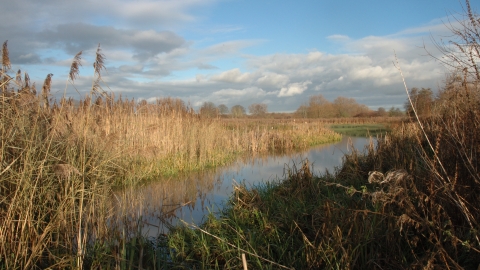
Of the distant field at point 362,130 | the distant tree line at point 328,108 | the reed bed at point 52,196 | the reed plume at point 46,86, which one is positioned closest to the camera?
the reed bed at point 52,196

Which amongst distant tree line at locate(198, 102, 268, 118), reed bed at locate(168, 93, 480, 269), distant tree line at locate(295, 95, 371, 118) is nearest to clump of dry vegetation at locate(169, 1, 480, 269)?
reed bed at locate(168, 93, 480, 269)

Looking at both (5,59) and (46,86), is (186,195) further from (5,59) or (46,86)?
(5,59)

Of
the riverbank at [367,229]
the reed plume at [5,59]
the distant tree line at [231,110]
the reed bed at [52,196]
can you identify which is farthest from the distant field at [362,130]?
the reed plume at [5,59]

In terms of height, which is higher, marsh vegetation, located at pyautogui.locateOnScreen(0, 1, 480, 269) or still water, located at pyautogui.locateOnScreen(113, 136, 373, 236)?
marsh vegetation, located at pyautogui.locateOnScreen(0, 1, 480, 269)

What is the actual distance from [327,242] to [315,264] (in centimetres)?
22

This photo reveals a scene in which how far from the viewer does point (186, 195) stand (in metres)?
6.43

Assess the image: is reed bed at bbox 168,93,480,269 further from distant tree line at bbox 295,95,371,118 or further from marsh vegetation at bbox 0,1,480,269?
distant tree line at bbox 295,95,371,118

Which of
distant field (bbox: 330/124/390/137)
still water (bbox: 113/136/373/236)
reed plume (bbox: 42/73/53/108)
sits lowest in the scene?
still water (bbox: 113/136/373/236)

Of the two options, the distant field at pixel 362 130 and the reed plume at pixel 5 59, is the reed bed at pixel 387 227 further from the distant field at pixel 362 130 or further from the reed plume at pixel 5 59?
the distant field at pixel 362 130

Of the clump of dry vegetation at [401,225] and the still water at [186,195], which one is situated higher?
the clump of dry vegetation at [401,225]

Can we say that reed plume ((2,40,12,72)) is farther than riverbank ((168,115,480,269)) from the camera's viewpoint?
Yes

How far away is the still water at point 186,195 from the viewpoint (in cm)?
466

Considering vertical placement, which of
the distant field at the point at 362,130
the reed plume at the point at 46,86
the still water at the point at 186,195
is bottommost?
the still water at the point at 186,195

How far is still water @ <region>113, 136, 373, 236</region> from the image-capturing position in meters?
4.66
